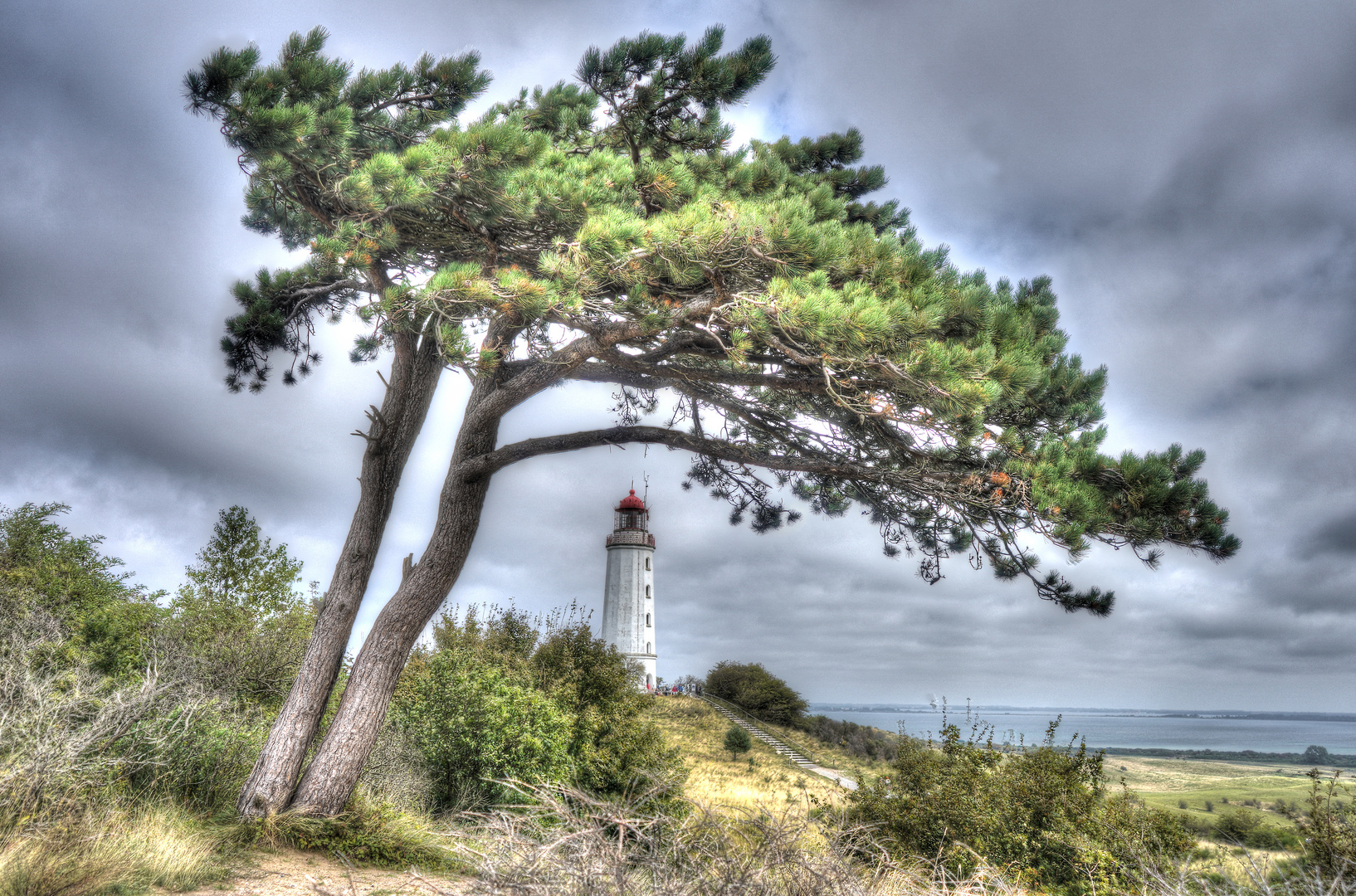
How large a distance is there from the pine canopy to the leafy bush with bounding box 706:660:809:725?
96.8 feet

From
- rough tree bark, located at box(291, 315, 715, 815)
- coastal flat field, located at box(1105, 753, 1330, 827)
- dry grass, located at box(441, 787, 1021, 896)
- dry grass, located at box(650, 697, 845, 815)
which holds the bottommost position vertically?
dry grass, located at box(650, 697, 845, 815)

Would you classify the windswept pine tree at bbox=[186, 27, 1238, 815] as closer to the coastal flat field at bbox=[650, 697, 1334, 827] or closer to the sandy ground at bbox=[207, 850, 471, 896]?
the sandy ground at bbox=[207, 850, 471, 896]

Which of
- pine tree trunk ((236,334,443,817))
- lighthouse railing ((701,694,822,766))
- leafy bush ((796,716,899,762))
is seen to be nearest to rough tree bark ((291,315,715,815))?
pine tree trunk ((236,334,443,817))

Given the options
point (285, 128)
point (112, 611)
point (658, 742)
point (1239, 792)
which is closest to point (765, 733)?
point (1239, 792)

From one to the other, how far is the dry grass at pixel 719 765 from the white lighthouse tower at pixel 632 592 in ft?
7.99

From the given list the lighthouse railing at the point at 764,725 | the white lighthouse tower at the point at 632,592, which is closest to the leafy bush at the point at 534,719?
the white lighthouse tower at the point at 632,592

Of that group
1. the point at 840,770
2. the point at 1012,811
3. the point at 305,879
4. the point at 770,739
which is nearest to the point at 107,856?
the point at 305,879

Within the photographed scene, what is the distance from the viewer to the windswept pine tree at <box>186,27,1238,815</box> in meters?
5.25

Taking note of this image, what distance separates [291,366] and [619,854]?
835cm

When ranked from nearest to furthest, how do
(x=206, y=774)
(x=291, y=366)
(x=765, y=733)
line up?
(x=206, y=774) < (x=291, y=366) < (x=765, y=733)

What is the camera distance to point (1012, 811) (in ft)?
22.7

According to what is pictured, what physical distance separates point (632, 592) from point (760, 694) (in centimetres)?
1147

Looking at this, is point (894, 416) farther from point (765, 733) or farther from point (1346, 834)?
point (765, 733)

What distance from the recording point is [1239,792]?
13.7 m
